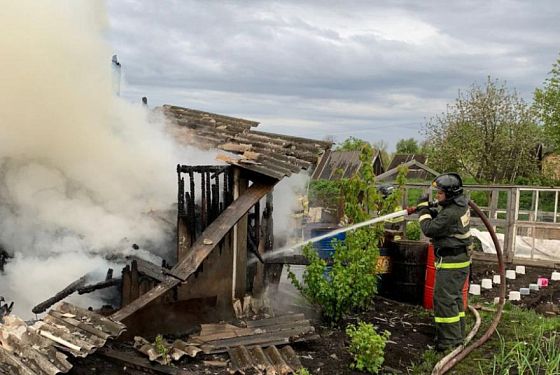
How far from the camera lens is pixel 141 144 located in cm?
759

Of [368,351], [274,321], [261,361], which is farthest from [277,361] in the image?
[274,321]

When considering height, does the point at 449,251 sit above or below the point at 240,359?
above

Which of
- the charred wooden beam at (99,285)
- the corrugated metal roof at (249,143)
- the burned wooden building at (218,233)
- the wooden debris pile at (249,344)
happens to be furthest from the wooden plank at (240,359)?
the corrugated metal roof at (249,143)

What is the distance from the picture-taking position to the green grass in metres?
5.84

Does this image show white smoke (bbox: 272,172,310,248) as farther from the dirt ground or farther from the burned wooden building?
the dirt ground

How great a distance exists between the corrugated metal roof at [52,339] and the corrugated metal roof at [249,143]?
2683 millimetres

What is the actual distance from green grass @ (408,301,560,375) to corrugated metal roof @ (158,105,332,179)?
2.88 meters

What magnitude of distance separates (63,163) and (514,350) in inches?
236

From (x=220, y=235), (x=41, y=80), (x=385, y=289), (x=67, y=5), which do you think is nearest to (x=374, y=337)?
(x=220, y=235)

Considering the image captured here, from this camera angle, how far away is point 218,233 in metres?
6.44

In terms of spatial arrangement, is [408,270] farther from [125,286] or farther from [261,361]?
[125,286]

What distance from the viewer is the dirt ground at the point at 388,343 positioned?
222 inches

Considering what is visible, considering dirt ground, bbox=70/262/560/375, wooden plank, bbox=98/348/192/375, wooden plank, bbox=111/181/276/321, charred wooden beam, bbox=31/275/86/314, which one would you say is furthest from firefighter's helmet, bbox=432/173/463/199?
charred wooden beam, bbox=31/275/86/314

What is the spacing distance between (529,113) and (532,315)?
19532 millimetres
